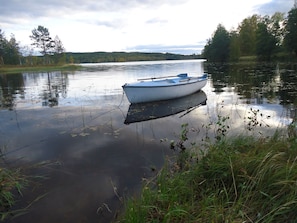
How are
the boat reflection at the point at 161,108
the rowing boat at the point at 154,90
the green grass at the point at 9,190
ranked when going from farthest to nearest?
the rowing boat at the point at 154,90 → the boat reflection at the point at 161,108 → the green grass at the point at 9,190

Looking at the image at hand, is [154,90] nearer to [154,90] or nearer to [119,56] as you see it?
[154,90]

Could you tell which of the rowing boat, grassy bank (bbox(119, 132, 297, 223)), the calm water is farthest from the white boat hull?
grassy bank (bbox(119, 132, 297, 223))

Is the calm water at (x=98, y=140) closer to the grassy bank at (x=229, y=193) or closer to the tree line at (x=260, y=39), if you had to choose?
the grassy bank at (x=229, y=193)

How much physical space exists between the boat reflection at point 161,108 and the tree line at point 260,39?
45.2 meters

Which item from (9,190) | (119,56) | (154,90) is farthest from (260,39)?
(119,56)

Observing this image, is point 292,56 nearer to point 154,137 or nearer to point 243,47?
point 243,47

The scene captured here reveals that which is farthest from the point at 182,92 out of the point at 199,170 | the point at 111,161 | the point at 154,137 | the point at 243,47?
the point at 243,47

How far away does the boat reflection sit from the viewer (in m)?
9.57

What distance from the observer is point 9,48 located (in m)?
68.9

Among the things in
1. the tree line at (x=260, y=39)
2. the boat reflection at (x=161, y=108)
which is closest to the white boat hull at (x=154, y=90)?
the boat reflection at (x=161, y=108)

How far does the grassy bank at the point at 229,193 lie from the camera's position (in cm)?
277

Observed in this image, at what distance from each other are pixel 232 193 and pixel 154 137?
154 inches

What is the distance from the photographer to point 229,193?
3363 mm

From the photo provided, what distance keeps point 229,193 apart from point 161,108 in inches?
304
